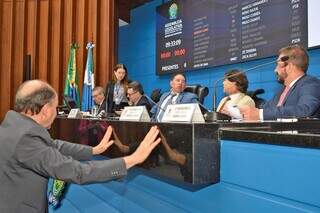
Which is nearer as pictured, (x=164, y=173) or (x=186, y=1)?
(x=164, y=173)

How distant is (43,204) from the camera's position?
1.33 metres

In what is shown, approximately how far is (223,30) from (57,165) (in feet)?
10.0

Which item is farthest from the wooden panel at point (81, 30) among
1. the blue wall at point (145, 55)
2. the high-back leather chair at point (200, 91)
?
the high-back leather chair at point (200, 91)

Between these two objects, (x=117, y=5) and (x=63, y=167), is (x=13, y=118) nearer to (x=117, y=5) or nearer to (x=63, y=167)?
(x=63, y=167)

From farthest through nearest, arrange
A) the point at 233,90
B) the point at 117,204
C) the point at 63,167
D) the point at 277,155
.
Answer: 1. the point at 233,90
2. the point at 117,204
3. the point at 63,167
4. the point at 277,155

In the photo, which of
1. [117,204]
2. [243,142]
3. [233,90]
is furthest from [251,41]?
[243,142]

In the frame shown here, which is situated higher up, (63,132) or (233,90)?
(233,90)

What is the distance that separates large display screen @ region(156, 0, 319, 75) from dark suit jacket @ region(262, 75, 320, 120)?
1305 mm

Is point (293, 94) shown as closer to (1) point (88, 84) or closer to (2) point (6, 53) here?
(1) point (88, 84)

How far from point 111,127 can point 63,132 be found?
0.70 m

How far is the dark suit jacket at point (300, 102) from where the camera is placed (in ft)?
5.05

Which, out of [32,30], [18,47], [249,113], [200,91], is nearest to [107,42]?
[32,30]

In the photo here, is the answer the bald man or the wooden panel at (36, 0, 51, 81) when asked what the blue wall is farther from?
the bald man

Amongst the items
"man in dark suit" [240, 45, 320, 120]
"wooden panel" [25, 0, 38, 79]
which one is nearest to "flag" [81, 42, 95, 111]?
"wooden panel" [25, 0, 38, 79]
